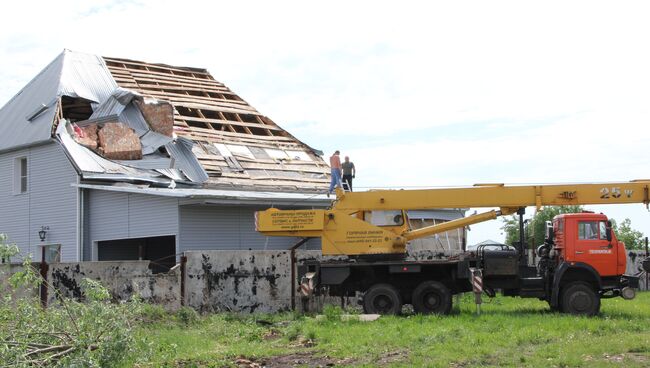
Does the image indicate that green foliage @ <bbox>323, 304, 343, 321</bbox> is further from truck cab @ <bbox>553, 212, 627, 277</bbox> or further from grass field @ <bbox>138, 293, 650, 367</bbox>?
truck cab @ <bbox>553, 212, 627, 277</bbox>

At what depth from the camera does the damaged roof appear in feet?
88.1

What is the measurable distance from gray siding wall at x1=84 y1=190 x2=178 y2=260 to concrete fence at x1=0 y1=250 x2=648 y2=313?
245 inches

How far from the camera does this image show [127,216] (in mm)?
25828

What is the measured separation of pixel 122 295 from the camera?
18406mm

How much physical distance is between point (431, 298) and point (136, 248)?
1443 cm

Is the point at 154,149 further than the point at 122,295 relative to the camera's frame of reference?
Yes

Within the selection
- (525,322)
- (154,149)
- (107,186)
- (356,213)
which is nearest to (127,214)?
(107,186)

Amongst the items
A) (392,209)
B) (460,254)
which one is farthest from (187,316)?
(460,254)

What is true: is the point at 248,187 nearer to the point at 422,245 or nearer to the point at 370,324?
the point at 422,245

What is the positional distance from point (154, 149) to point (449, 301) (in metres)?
13.4

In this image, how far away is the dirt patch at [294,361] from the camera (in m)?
12.4

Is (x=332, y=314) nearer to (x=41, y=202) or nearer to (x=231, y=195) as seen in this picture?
(x=231, y=195)

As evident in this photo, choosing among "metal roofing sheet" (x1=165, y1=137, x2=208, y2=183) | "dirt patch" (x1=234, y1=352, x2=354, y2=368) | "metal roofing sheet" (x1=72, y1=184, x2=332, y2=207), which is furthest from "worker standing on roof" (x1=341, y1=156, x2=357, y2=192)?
"dirt patch" (x1=234, y1=352, x2=354, y2=368)

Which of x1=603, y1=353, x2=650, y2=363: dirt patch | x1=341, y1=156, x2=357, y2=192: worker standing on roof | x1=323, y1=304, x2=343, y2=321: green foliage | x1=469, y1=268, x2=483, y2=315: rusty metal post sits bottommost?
x1=603, y1=353, x2=650, y2=363: dirt patch
